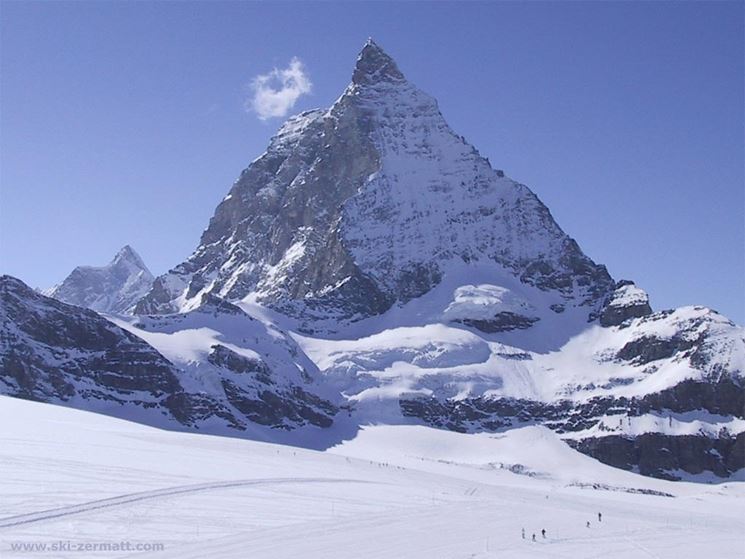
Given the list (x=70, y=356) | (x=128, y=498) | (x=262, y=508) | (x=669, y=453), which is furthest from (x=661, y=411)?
(x=128, y=498)

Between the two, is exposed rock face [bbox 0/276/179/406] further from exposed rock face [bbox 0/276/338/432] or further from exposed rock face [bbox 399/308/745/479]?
exposed rock face [bbox 399/308/745/479]

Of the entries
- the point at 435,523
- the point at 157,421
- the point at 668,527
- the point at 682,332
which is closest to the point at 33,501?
the point at 435,523

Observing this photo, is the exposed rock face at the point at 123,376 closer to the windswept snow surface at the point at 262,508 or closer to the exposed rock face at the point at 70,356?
the exposed rock face at the point at 70,356

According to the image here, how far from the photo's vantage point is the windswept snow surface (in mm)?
45188

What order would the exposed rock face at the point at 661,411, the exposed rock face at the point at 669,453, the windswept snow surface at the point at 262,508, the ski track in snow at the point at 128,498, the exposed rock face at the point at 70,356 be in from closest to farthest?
the ski track in snow at the point at 128,498 < the windswept snow surface at the point at 262,508 < the exposed rock face at the point at 70,356 < the exposed rock face at the point at 669,453 < the exposed rock face at the point at 661,411

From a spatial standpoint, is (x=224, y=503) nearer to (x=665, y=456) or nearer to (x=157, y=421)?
(x=157, y=421)

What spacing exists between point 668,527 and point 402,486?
23.0 metres

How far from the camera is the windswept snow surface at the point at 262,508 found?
45188mm

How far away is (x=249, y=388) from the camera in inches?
6993

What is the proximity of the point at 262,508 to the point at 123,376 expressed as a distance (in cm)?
11799

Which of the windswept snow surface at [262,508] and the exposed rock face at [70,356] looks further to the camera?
the exposed rock face at [70,356]

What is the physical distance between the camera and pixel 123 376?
543 feet

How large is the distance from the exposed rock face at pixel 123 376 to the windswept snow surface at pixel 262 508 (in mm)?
60183

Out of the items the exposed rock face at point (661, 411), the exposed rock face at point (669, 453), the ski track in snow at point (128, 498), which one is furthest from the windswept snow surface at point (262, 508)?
the exposed rock face at point (661, 411)
